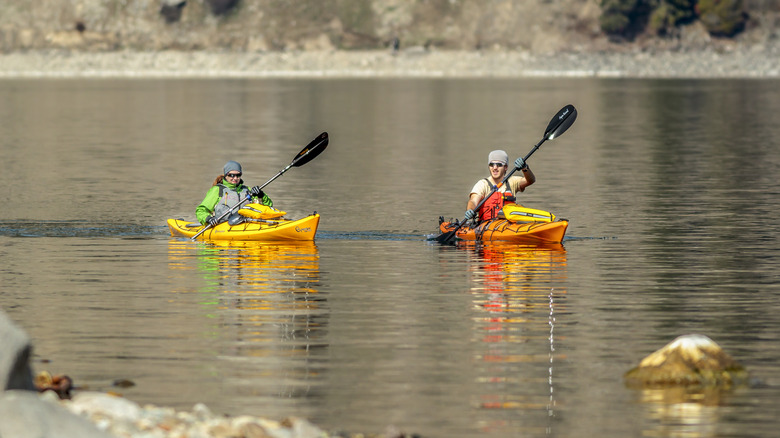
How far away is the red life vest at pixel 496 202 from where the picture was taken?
28984mm

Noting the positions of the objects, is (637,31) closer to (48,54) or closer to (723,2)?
(723,2)

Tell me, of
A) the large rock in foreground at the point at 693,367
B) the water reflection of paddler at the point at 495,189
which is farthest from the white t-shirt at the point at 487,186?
the large rock in foreground at the point at 693,367

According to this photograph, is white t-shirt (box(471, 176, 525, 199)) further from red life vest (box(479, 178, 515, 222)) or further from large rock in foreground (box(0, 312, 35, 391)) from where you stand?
large rock in foreground (box(0, 312, 35, 391))

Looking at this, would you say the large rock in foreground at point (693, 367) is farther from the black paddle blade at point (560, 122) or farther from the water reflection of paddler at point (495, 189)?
the black paddle blade at point (560, 122)

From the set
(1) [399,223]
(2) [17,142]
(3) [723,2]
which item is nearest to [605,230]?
(1) [399,223]

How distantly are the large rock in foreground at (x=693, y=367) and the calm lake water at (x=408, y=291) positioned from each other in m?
0.32

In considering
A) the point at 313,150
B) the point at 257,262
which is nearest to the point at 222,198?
the point at 313,150

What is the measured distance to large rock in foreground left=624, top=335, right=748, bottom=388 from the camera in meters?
15.4

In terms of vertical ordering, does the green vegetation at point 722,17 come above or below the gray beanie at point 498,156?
above

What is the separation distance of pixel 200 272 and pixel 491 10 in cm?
16047

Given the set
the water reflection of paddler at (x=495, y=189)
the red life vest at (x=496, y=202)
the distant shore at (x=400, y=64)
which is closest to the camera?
the water reflection of paddler at (x=495, y=189)

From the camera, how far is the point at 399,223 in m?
33.8

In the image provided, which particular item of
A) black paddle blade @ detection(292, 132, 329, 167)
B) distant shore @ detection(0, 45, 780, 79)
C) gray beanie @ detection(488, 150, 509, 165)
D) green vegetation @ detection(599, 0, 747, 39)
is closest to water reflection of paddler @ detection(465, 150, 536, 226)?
gray beanie @ detection(488, 150, 509, 165)

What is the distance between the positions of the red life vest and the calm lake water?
1140 millimetres
